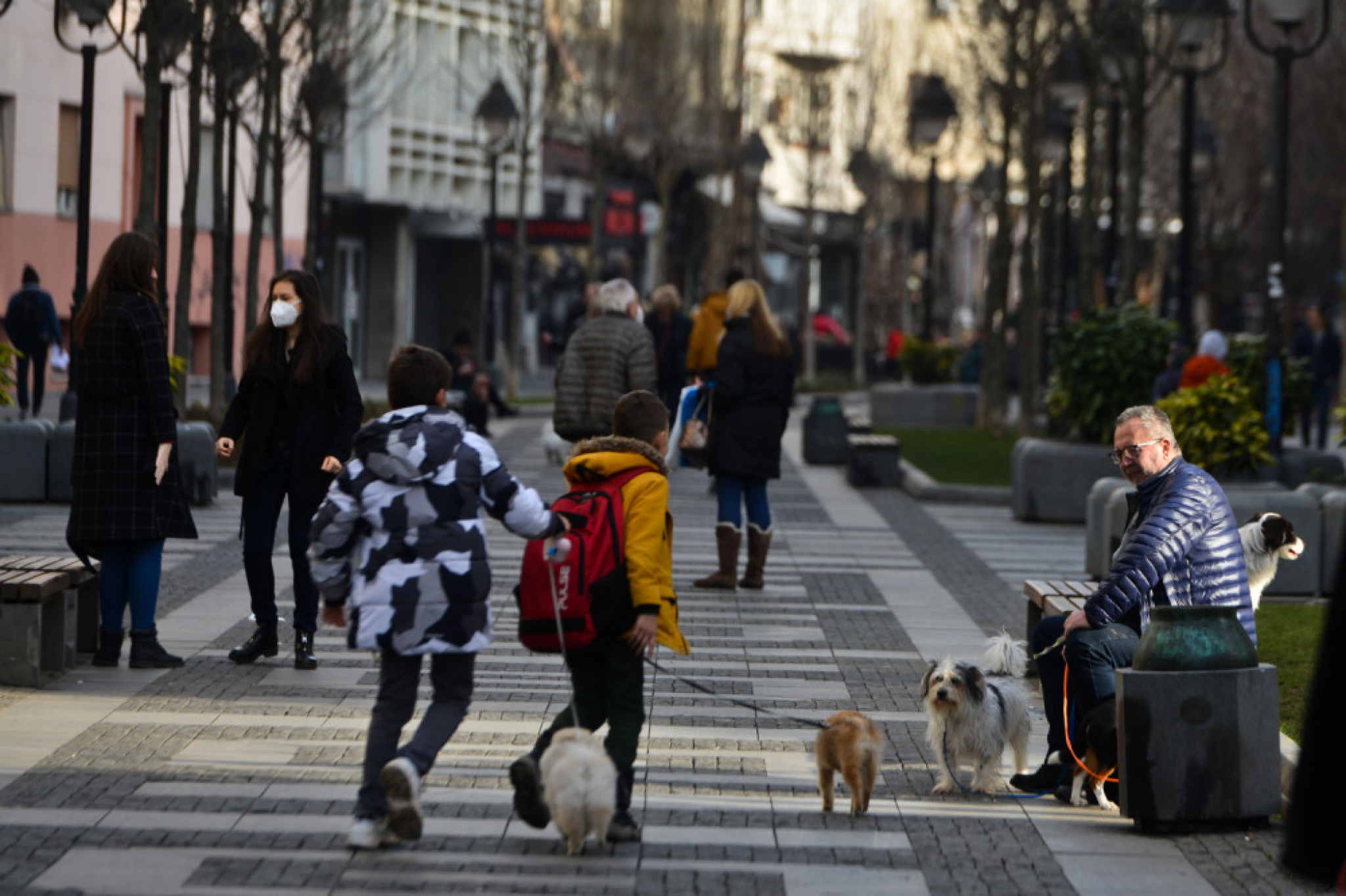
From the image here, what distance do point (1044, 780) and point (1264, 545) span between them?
1878mm

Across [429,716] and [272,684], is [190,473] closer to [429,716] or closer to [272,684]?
[272,684]

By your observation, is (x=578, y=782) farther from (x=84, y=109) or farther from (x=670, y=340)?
(x=670, y=340)

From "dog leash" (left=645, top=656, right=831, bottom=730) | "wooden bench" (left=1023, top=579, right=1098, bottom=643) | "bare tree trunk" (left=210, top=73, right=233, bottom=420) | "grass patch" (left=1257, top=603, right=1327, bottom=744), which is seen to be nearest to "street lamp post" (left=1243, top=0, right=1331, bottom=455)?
"grass patch" (left=1257, top=603, right=1327, bottom=744)

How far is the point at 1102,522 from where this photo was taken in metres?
14.0

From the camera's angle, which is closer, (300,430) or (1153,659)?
(1153,659)

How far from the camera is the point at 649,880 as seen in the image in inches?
240

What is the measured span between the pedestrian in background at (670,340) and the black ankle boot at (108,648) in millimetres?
10759

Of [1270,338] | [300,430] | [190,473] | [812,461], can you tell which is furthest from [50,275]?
[300,430]

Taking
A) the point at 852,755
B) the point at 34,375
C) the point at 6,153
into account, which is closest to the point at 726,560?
the point at 852,755

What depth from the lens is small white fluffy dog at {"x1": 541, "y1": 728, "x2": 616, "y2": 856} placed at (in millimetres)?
6023

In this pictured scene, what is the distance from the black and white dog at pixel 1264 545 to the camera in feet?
28.7

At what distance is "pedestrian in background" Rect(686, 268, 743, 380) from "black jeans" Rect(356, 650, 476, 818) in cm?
1027

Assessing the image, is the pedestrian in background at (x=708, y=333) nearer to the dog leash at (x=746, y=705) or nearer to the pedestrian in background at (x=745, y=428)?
the pedestrian in background at (x=745, y=428)

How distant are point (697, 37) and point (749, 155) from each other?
34.1ft
